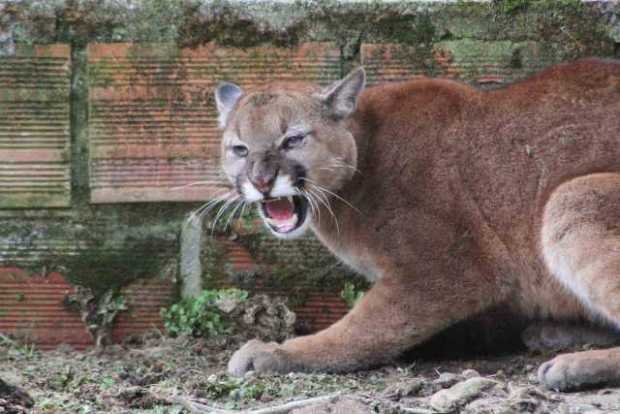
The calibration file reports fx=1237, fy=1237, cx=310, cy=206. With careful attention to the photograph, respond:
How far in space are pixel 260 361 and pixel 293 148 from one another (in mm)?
1047

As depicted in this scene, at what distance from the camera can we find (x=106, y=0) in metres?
6.74

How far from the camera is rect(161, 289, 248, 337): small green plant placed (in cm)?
661

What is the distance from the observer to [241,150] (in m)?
6.11

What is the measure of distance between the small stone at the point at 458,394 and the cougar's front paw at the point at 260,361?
43.9 inches

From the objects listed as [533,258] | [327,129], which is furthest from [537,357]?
[327,129]

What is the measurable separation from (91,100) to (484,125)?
2170 millimetres

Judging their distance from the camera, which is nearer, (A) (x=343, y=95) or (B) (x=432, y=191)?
(B) (x=432, y=191)

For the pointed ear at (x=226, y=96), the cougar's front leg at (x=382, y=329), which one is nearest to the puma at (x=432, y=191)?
the cougar's front leg at (x=382, y=329)

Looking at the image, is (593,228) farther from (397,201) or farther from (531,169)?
(397,201)

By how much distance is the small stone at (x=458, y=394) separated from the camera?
478 centimetres

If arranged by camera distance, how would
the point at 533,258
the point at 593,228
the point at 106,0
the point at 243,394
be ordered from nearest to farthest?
1. the point at 243,394
2. the point at 593,228
3. the point at 533,258
4. the point at 106,0

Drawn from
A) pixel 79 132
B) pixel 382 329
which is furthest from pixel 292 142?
pixel 79 132

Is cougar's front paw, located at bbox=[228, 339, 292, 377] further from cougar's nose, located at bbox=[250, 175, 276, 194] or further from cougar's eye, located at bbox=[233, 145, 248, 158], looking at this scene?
cougar's eye, located at bbox=[233, 145, 248, 158]

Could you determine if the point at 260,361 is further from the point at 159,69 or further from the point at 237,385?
the point at 159,69
